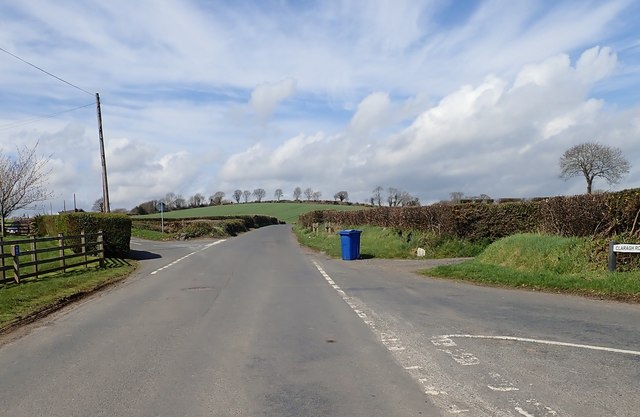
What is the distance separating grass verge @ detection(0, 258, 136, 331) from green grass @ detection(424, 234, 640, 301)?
10.0 meters

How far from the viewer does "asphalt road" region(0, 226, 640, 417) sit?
5.07 metres

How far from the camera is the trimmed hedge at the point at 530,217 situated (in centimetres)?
1420

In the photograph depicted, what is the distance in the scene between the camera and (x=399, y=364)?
6324 millimetres

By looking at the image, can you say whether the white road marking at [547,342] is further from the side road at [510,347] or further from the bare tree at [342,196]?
the bare tree at [342,196]

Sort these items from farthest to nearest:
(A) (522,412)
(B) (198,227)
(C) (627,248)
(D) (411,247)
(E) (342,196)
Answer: (E) (342,196) → (B) (198,227) → (D) (411,247) → (C) (627,248) → (A) (522,412)

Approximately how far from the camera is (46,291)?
13.5 m

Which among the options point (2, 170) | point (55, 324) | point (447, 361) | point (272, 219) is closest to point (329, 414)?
point (447, 361)

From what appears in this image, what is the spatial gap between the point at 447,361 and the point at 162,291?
29.5 feet

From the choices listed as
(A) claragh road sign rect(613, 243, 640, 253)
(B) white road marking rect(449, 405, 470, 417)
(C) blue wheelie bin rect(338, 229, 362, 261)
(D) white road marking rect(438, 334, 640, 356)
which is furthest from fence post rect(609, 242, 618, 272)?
(C) blue wheelie bin rect(338, 229, 362, 261)

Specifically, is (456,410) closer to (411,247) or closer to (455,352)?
(455,352)

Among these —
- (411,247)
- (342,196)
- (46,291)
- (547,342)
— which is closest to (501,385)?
(547,342)

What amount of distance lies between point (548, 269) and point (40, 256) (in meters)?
19.8

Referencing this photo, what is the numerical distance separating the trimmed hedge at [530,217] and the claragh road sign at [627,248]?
1.37 m

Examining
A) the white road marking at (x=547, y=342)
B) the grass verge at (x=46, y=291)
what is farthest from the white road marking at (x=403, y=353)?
the grass verge at (x=46, y=291)
